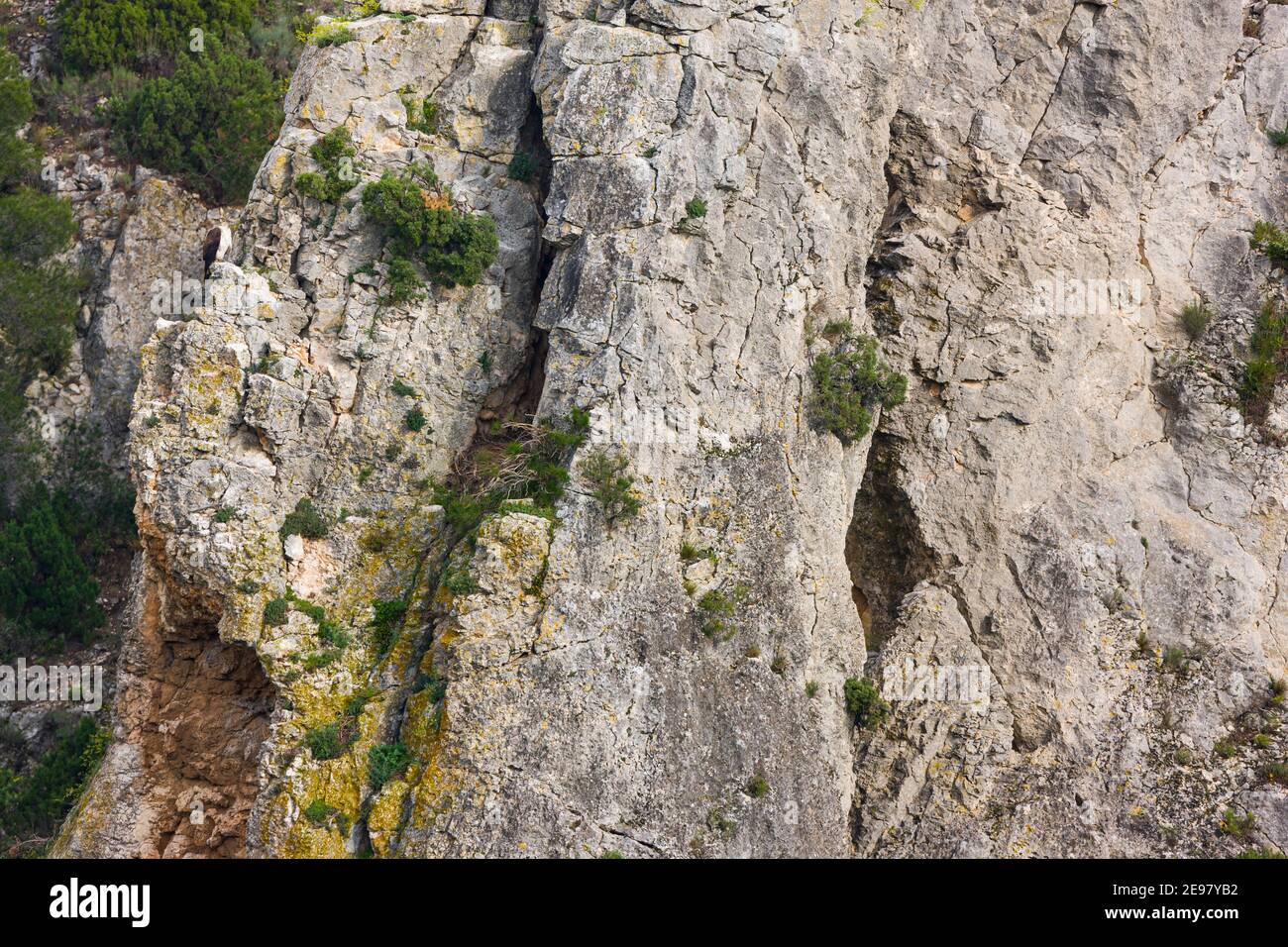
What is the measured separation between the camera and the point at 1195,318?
21.8 m

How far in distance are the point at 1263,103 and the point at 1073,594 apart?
37.4 feet

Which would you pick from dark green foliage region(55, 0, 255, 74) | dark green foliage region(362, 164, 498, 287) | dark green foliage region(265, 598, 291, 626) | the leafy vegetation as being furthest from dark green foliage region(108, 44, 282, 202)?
dark green foliage region(265, 598, 291, 626)

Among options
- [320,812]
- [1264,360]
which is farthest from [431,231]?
[1264,360]

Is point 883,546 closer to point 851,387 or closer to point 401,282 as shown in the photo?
point 851,387

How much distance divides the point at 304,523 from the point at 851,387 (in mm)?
9805

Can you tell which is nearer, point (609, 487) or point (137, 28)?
point (609, 487)

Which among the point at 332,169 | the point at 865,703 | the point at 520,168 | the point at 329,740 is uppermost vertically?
the point at 520,168

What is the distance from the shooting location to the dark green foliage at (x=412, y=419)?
19.4 m

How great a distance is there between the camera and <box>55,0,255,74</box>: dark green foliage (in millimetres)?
30250

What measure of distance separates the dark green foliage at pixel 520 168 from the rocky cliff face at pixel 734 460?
15cm

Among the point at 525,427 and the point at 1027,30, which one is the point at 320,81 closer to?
the point at 525,427

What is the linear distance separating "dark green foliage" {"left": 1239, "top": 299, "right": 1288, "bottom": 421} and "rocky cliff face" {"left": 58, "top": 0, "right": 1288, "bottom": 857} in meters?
0.35

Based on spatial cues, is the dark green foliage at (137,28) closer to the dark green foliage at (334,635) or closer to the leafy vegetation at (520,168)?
the leafy vegetation at (520,168)

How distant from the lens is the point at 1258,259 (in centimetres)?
2222
